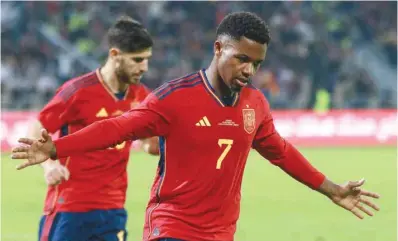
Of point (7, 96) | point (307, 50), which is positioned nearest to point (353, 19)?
point (307, 50)

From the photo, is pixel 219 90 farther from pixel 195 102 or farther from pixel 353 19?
pixel 353 19

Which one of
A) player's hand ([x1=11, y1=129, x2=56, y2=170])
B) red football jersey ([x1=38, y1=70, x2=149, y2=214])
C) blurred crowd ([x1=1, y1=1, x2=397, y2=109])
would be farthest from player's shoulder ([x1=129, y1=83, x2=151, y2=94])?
blurred crowd ([x1=1, y1=1, x2=397, y2=109])

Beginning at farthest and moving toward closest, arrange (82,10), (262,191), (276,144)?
(82,10), (262,191), (276,144)

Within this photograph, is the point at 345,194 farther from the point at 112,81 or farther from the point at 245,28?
the point at 112,81

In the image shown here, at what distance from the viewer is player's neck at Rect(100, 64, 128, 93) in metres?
6.57

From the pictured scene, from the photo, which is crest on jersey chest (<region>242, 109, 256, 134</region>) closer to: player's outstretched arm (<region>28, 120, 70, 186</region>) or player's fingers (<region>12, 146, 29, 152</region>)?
player's fingers (<region>12, 146, 29, 152</region>)

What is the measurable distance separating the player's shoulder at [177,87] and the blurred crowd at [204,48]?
17.3 m

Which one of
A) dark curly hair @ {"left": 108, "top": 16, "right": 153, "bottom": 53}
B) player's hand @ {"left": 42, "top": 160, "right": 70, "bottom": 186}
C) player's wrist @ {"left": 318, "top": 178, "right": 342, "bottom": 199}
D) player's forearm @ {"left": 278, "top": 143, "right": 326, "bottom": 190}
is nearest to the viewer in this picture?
player's forearm @ {"left": 278, "top": 143, "right": 326, "bottom": 190}

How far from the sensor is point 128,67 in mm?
6578

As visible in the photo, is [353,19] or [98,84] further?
[353,19]

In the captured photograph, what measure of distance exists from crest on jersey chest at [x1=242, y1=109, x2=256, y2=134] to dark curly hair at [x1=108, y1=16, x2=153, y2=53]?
207 cm

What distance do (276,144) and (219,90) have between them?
598 millimetres

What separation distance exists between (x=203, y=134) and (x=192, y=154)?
120mm

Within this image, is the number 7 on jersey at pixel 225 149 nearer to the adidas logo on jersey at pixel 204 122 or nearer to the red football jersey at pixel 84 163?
the adidas logo on jersey at pixel 204 122
